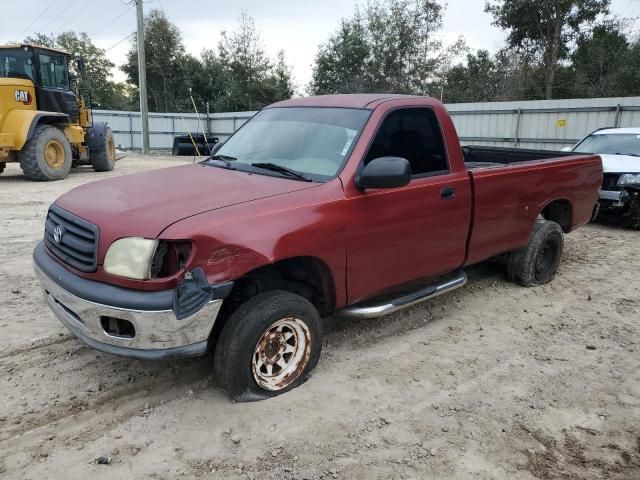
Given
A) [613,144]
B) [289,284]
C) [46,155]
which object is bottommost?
[289,284]

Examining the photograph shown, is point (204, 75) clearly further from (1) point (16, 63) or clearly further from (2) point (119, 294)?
(2) point (119, 294)

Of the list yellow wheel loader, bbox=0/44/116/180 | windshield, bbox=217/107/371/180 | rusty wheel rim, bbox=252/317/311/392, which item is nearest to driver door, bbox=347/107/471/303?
windshield, bbox=217/107/371/180

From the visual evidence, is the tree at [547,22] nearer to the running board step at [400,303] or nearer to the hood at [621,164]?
the hood at [621,164]

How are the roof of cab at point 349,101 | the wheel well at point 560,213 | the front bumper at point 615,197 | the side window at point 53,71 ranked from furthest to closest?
the side window at point 53,71, the front bumper at point 615,197, the wheel well at point 560,213, the roof of cab at point 349,101

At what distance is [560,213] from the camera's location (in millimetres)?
5965

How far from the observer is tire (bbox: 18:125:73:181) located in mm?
12781

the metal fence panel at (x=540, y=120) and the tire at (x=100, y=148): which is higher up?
the metal fence panel at (x=540, y=120)

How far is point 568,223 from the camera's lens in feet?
19.6

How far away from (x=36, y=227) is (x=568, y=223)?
7614mm

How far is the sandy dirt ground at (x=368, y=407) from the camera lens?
2805 mm

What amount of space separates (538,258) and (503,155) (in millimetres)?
1613

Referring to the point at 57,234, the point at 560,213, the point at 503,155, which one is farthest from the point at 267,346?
the point at 503,155

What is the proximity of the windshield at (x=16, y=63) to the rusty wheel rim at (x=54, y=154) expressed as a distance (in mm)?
1739

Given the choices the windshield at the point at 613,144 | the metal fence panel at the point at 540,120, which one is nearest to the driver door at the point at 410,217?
the windshield at the point at 613,144
